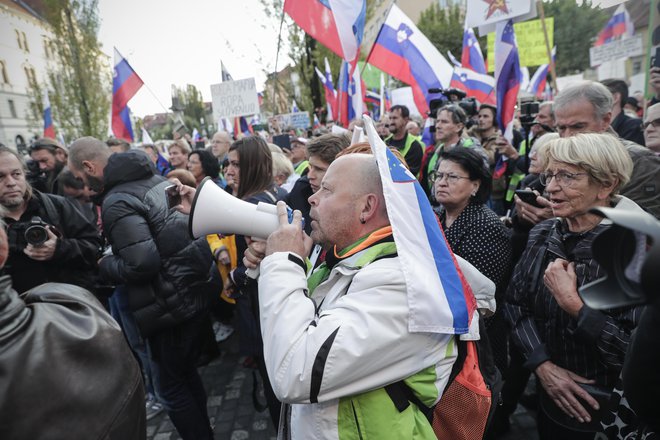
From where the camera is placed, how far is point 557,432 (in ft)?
6.33

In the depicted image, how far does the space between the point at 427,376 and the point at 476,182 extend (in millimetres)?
1712

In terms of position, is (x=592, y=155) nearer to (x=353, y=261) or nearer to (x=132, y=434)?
(x=353, y=261)

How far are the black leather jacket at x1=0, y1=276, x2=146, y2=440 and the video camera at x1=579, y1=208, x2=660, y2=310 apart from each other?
3.98 ft

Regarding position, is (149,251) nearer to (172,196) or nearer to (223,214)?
(172,196)

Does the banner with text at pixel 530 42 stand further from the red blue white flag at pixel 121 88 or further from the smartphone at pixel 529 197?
the smartphone at pixel 529 197

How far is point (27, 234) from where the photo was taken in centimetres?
260

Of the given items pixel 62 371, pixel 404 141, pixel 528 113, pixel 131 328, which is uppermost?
pixel 528 113

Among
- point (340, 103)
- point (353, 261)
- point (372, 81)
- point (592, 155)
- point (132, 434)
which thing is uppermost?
point (372, 81)

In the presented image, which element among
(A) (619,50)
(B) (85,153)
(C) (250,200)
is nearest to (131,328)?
(B) (85,153)

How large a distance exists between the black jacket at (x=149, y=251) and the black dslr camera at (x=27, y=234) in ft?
1.55

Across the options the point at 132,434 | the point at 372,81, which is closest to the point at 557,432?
the point at 132,434

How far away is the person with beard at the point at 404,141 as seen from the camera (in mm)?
5301

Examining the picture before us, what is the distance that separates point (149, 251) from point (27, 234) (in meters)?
0.90

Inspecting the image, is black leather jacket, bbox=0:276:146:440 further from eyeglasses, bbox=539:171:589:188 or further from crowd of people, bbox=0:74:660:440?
eyeglasses, bbox=539:171:589:188
